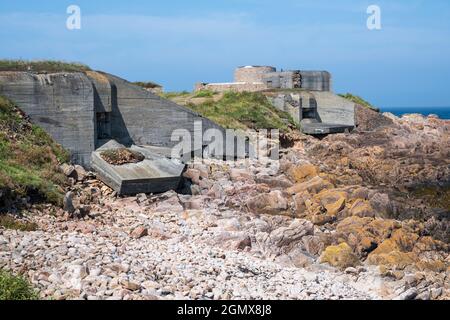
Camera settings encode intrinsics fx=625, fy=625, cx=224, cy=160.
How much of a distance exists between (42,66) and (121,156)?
4.66m

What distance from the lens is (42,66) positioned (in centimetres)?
2025

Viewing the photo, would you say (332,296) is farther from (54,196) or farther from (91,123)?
(91,123)

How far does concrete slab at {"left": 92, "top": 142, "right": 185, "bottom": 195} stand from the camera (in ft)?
55.4

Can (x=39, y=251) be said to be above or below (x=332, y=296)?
above

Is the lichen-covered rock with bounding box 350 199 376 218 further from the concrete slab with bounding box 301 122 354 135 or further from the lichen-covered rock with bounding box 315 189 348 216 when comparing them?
the concrete slab with bounding box 301 122 354 135

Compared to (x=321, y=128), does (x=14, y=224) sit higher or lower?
lower

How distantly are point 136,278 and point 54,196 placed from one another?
5.11 m

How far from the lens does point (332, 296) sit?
442 inches

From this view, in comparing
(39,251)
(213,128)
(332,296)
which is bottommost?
(332,296)

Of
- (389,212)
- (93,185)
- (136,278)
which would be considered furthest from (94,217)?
(389,212)

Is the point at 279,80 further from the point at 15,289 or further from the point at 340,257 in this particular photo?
the point at 15,289

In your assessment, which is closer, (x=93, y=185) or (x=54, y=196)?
(x=54, y=196)

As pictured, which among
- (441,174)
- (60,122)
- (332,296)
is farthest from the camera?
(441,174)

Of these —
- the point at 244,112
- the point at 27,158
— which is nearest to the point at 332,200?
the point at 27,158
